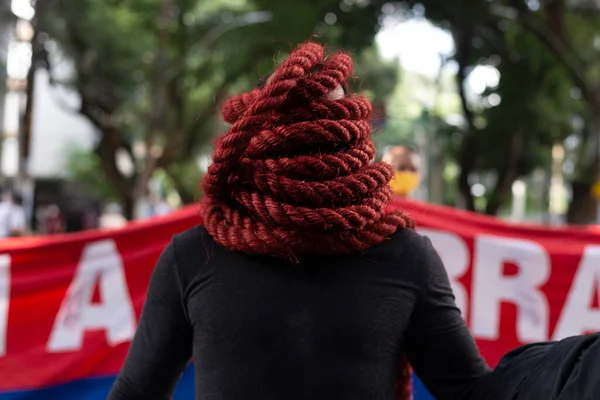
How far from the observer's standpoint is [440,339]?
58.2 inches

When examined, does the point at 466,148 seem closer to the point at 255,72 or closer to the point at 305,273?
the point at 255,72

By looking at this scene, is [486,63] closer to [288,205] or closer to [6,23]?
[6,23]

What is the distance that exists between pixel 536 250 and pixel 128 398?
2.60 meters

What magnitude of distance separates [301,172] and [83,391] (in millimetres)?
2450

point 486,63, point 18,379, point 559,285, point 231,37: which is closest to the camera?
point 18,379

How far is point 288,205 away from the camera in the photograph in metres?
1.38

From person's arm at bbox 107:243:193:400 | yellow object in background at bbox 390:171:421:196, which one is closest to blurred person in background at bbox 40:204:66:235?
yellow object in background at bbox 390:171:421:196

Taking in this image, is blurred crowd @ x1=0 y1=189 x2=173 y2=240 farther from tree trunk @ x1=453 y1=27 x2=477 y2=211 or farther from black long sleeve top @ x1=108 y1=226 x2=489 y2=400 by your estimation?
tree trunk @ x1=453 y1=27 x2=477 y2=211

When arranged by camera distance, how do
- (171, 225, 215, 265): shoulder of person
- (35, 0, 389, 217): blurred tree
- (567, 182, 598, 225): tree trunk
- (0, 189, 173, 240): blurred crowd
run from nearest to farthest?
1. (171, 225, 215, 265): shoulder of person
2. (0, 189, 173, 240): blurred crowd
3. (35, 0, 389, 217): blurred tree
4. (567, 182, 598, 225): tree trunk

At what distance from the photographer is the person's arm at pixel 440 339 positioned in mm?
1468

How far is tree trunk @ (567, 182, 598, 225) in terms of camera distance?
1700 centimetres

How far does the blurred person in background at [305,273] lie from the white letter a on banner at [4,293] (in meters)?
2.13

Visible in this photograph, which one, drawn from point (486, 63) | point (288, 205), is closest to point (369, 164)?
point (288, 205)

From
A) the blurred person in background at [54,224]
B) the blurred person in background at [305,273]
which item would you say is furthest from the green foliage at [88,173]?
the blurred person in background at [305,273]
